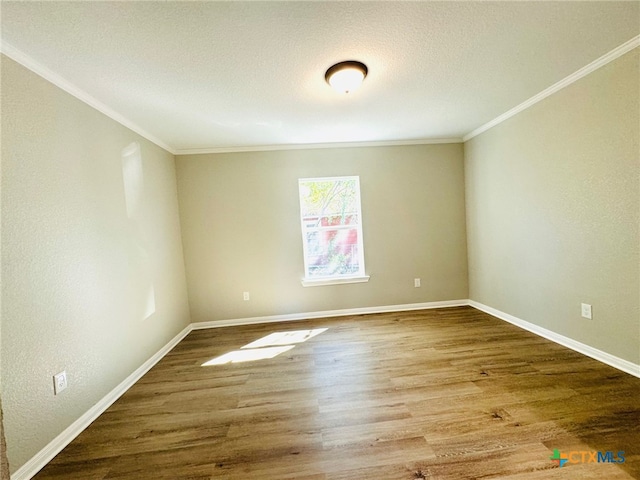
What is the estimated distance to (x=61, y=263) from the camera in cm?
168

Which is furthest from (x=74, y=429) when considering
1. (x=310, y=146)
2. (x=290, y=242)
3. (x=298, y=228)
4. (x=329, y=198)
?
(x=310, y=146)

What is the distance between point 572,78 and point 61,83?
387 cm

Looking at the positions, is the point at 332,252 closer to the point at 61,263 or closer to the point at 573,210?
the point at 573,210

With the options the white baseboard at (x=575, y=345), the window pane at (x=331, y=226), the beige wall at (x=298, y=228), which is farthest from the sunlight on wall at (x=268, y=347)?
the white baseboard at (x=575, y=345)

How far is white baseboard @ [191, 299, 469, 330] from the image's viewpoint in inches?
141

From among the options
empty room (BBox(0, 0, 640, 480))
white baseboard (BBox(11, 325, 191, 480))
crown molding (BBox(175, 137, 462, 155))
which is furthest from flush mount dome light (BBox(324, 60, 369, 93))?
white baseboard (BBox(11, 325, 191, 480))

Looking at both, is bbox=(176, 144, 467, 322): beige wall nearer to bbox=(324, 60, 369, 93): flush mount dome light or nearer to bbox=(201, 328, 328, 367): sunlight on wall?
bbox=(201, 328, 328, 367): sunlight on wall

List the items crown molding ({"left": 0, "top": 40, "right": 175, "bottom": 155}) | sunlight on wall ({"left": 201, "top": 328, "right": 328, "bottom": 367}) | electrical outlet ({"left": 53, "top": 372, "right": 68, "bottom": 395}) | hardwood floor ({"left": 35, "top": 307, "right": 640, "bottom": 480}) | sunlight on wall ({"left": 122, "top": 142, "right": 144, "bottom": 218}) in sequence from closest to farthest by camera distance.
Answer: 1. hardwood floor ({"left": 35, "top": 307, "right": 640, "bottom": 480})
2. crown molding ({"left": 0, "top": 40, "right": 175, "bottom": 155})
3. electrical outlet ({"left": 53, "top": 372, "right": 68, "bottom": 395})
4. sunlight on wall ({"left": 122, "top": 142, "right": 144, "bottom": 218})
5. sunlight on wall ({"left": 201, "top": 328, "right": 328, "bottom": 367})

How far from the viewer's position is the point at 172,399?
79.0 inches

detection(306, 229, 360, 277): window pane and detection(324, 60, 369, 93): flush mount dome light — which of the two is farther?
detection(306, 229, 360, 277): window pane

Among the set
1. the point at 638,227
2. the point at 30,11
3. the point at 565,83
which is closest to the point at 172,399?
the point at 30,11

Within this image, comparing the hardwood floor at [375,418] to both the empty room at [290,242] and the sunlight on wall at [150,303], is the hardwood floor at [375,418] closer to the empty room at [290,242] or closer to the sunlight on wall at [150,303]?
the empty room at [290,242]

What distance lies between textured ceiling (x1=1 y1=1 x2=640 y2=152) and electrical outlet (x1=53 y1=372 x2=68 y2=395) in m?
1.89

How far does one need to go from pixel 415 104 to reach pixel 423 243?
1.91 metres
